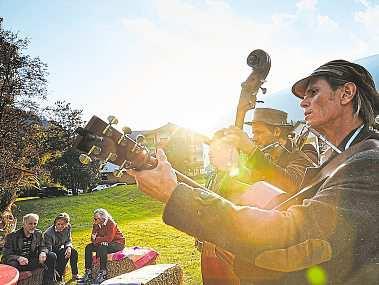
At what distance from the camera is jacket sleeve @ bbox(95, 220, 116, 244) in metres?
11.2

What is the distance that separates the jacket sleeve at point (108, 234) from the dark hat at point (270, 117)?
670 cm

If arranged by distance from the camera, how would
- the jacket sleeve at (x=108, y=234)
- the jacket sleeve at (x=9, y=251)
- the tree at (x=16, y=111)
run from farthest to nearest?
the tree at (x=16, y=111) < the jacket sleeve at (x=108, y=234) < the jacket sleeve at (x=9, y=251)

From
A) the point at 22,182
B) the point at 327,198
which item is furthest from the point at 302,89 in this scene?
the point at 22,182

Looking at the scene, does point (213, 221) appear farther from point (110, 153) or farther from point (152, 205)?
point (152, 205)

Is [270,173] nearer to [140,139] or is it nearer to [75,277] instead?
[140,139]

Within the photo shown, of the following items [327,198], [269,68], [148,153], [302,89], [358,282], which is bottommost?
[358,282]

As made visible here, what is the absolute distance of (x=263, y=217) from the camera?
4.78 feet

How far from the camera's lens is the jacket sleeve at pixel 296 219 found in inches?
55.7

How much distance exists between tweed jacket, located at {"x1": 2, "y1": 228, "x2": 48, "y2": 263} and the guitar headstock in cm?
928

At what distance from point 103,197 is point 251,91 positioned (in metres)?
37.8

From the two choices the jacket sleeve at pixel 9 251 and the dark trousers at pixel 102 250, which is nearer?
the jacket sleeve at pixel 9 251

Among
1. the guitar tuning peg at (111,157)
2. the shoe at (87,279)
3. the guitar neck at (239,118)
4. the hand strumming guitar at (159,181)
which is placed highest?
the guitar neck at (239,118)

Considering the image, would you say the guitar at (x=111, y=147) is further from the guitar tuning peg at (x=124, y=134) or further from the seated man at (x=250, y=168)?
the seated man at (x=250, y=168)

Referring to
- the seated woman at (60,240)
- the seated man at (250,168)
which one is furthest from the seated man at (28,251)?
the seated man at (250,168)
